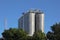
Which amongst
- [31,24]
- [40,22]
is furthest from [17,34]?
[40,22]

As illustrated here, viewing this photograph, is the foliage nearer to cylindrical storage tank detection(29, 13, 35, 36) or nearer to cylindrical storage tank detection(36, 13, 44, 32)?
cylindrical storage tank detection(29, 13, 35, 36)

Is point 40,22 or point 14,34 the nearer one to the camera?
point 14,34

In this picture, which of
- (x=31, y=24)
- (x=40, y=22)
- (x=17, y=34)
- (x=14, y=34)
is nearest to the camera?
(x=17, y=34)

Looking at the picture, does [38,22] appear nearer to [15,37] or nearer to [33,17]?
[33,17]

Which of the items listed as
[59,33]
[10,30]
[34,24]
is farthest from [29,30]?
[59,33]

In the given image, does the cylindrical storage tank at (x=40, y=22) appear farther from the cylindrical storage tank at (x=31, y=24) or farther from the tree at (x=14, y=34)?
the tree at (x=14, y=34)

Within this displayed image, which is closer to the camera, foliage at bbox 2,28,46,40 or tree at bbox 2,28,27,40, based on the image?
foliage at bbox 2,28,46,40

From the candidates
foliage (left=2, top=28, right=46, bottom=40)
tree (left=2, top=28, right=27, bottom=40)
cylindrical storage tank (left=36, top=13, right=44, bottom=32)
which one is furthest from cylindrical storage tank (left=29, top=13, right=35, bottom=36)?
tree (left=2, top=28, right=27, bottom=40)

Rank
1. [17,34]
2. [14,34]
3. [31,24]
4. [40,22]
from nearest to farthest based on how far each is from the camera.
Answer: [17,34], [14,34], [31,24], [40,22]

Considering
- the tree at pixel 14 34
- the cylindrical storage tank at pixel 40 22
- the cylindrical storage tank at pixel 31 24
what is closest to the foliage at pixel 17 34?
the tree at pixel 14 34

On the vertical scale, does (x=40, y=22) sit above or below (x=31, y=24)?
above

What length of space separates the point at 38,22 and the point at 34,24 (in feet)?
6.64

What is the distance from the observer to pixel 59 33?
69.0 meters

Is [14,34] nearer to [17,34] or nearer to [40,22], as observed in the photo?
[17,34]
